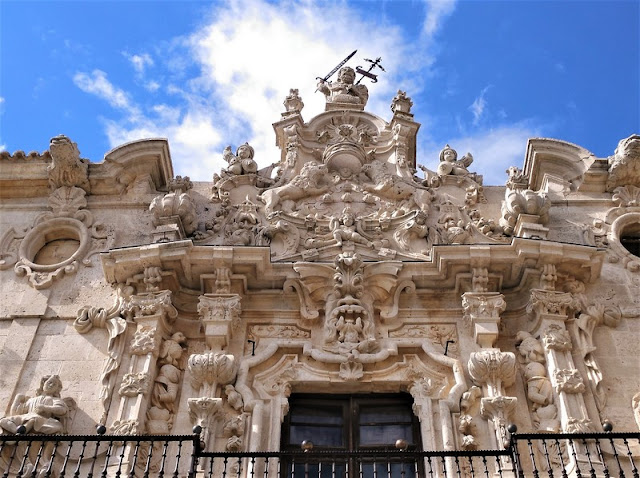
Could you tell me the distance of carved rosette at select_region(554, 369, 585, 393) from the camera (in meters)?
7.80

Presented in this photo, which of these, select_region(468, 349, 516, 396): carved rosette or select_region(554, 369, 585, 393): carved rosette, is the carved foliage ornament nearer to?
select_region(468, 349, 516, 396): carved rosette

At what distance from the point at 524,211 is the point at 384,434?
Result: 3148 mm

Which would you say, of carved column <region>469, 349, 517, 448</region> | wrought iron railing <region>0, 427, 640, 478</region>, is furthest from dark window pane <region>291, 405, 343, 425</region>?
carved column <region>469, 349, 517, 448</region>

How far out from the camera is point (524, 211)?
31.3 ft

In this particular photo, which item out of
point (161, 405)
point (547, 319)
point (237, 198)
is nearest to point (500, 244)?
point (547, 319)

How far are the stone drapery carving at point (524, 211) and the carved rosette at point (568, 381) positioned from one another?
1886mm

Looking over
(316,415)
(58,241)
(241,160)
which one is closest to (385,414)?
(316,415)

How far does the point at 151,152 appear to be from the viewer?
1048 centimetres

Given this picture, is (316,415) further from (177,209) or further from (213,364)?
(177,209)

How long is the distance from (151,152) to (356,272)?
3.31m

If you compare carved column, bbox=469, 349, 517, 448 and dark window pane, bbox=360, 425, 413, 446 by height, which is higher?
carved column, bbox=469, 349, 517, 448

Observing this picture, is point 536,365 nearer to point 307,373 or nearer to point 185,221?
point 307,373

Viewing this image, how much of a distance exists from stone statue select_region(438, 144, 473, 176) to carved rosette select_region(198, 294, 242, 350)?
3.35 meters

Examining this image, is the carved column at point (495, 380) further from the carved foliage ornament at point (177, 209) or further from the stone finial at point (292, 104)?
the stone finial at point (292, 104)
